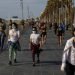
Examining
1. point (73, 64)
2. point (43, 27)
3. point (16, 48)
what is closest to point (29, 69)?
point (16, 48)

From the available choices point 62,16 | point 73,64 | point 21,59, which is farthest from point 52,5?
point 73,64

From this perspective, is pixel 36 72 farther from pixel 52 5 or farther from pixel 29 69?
pixel 52 5

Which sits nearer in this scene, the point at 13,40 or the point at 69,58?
the point at 69,58

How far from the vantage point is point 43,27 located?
1134 inches

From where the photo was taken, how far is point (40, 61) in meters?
18.3

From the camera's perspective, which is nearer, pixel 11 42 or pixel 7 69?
pixel 7 69

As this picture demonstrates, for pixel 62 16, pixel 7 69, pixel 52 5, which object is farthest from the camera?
pixel 52 5

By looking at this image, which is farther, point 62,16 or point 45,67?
point 62,16

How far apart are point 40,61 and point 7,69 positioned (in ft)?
10.1

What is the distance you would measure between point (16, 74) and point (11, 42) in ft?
10.7

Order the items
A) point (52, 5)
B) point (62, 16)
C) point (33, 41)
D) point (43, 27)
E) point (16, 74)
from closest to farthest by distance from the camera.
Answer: point (16, 74), point (33, 41), point (43, 27), point (62, 16), point (52, 5)

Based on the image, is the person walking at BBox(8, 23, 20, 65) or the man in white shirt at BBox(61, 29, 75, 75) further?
the person walking at BBox(8, 23, 20, 65)

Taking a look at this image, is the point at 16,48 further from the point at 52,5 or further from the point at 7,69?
the point at 52,5

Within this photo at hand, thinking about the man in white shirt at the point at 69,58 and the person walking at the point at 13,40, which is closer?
the man in white shirt at the point at 69,58
